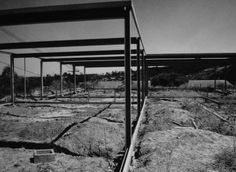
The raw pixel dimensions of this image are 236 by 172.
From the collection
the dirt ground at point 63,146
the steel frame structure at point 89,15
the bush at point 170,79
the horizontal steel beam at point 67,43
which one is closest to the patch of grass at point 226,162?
the steel frame structure at point 89,15

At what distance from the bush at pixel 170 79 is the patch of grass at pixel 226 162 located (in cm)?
3126

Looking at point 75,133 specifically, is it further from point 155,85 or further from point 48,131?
point 155,85

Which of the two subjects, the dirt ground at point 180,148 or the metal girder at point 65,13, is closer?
the dirt ground at point 180,148

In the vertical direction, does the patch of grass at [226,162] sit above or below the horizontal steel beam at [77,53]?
below

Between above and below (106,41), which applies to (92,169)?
below

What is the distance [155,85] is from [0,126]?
1248 inches

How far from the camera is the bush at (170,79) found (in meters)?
33.7

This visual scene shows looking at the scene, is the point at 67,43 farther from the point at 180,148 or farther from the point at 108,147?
the point at 180,148

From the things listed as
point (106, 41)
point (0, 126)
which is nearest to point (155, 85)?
point (106, 41)

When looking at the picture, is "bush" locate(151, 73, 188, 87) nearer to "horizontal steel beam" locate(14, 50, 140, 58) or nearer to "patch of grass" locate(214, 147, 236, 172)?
"horizontal steel beam" locate(14, 50, 140, 58)

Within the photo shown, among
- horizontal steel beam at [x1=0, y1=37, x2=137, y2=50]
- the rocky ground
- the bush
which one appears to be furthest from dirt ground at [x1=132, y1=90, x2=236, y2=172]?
the bush

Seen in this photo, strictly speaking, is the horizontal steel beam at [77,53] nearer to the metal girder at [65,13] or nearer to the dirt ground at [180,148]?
the dirt ground at [180,148]

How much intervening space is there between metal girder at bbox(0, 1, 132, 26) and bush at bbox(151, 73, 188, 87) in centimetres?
3182

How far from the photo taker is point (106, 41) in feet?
28.9
